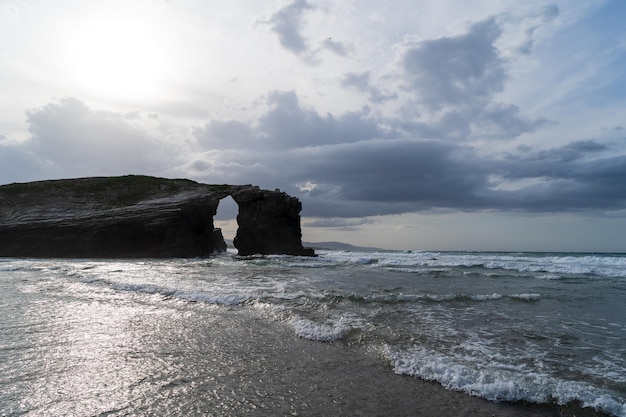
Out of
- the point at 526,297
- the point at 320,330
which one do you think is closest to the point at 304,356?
the point at 320,330

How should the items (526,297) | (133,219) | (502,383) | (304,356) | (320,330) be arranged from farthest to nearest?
(133,219)
(526,297)
(320,330)
(304,356)
(502,383)

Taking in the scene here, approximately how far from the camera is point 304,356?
650cm

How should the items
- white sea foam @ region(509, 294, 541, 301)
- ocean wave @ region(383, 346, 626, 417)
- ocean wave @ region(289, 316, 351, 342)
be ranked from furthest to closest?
white sea foam @ region(509, 294, 541, 301) → ocean wave @ region(289, 316, 351, 342) → ocean wave @ region(383, 346, 626, 417)

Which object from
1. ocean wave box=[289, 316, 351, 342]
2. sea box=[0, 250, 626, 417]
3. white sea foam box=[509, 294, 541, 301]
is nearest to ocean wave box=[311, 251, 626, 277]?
white sea foam box=[509, 294, 541, 301]

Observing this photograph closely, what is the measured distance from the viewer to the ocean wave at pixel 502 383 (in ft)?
16.2

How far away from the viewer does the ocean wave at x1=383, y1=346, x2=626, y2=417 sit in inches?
195

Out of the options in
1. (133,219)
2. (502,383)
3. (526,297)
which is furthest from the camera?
(133,219)

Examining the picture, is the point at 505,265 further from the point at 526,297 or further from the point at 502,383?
the point at 502,383

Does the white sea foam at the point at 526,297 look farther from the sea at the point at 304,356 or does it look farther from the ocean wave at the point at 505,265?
the ocean wave at the point at 505,265

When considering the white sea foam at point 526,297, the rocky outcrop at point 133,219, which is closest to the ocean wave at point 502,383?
the white sea foam at point 526,297

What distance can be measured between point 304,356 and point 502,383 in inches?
119

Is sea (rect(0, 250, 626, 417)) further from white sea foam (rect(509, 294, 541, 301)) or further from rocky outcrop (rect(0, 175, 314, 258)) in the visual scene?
rocky outcrop (rect(0, 175, 314, 258))

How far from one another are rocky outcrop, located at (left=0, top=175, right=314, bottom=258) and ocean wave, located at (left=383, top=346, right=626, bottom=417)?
39.2m

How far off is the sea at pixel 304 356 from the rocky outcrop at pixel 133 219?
31.0m
